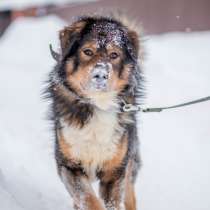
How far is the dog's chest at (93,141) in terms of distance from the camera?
5.70 metres

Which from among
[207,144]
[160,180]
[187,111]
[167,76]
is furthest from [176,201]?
[167,76]

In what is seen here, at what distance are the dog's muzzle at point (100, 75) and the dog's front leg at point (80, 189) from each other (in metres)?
0.84

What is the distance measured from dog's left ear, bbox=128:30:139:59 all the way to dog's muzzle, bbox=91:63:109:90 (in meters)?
0.50

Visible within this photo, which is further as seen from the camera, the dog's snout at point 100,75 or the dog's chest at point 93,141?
the dog's chest at point 93,141

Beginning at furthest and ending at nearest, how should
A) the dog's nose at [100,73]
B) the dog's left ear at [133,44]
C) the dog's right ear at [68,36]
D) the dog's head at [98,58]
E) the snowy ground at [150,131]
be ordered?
the snowy ground at [150,131]
the dog's left ear at [133,44]
the dog's right ear at [68,36]
the dog's head at [98,58]
the dog's nose at [100,73]

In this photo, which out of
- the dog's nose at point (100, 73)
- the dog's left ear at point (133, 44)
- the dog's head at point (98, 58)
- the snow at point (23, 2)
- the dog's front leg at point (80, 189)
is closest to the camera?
the dog's nose at point (100, 73)

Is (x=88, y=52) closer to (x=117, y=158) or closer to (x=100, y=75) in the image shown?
(x=100, y=75)

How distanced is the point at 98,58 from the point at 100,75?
215mm

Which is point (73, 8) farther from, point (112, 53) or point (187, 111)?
point (112, 53)

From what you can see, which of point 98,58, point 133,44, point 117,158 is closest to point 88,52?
point 98,58

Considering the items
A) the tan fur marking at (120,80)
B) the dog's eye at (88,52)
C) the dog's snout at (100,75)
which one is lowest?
the tan fur marking at (120,80)

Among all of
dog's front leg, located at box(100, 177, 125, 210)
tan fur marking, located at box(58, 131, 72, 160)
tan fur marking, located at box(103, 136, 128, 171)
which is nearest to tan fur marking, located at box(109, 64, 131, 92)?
tan fur marking, located at box(103, 136, 128, 171)

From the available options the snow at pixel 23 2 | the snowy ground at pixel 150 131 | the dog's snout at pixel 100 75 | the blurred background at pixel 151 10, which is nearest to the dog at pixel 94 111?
the dog's snout at pixel 100 75

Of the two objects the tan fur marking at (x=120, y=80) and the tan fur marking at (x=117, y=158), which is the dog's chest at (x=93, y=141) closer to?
the tan fur marking at (x=117, y=158)
